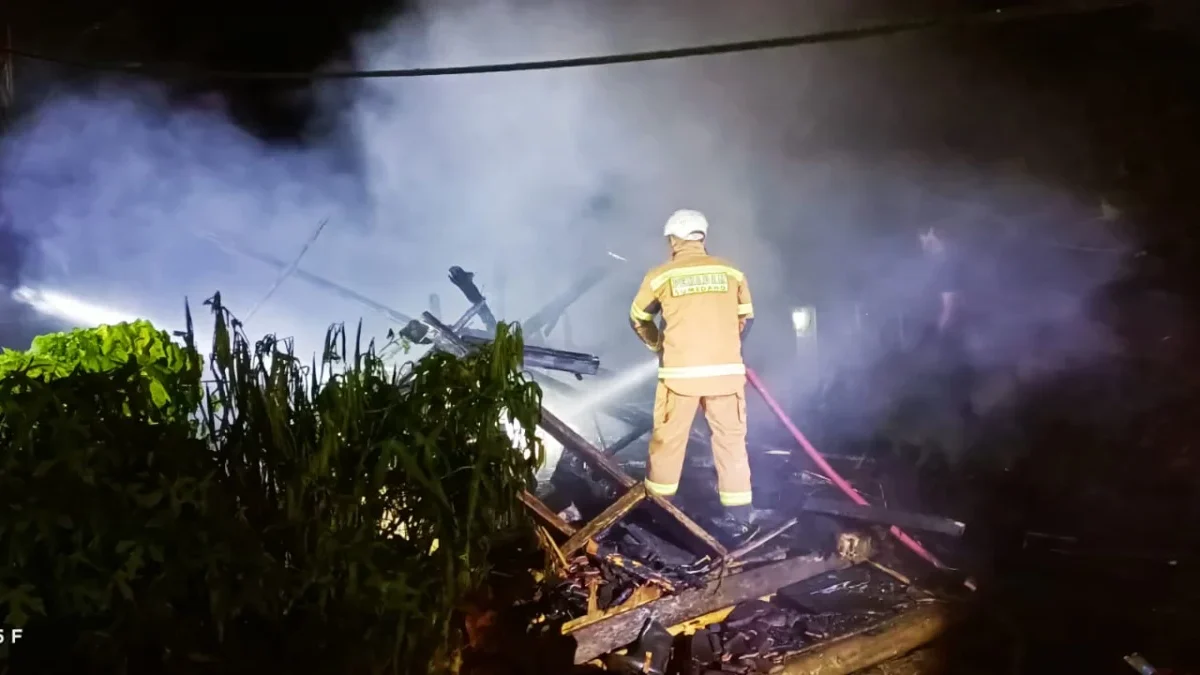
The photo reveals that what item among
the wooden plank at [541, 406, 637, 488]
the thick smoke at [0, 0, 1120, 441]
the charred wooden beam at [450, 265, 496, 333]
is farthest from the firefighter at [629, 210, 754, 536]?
the thick smoke at [0, 0, 1120, 441]

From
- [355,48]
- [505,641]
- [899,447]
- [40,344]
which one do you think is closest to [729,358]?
[505,641]

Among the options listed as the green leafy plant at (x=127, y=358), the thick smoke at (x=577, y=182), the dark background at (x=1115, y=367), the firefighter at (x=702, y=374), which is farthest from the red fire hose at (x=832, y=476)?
the green leafy plant at (x=127, y=358)

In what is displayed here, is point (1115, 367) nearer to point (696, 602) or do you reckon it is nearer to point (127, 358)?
point (696, 602)

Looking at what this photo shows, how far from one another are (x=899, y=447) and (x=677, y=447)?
405 cm

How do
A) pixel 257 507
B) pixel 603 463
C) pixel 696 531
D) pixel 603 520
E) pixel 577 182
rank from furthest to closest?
pixel 577 182 < pixel 696 531 < pixel 603 463 < pixel 603 520 < pixel 257 507

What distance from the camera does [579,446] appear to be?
4.83 metres

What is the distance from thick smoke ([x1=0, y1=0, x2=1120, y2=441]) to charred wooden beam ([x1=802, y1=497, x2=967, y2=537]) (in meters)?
3.41

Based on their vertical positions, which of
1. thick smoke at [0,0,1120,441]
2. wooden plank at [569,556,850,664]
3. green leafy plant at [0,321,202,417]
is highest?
thick smoke at [0,0,1120,441]

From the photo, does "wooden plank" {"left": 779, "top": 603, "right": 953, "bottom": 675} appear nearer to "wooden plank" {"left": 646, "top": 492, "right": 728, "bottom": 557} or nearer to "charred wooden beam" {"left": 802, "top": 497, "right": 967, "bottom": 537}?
"charred wooden beam" {"left": 802, "top": 497, "right": 967, "bottom": 537}

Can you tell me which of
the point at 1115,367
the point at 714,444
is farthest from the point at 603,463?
the point at 1115,367

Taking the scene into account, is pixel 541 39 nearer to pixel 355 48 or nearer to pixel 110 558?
pixel 355 48

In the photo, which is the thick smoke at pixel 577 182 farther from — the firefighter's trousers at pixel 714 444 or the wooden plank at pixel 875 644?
the wooden plank at pixel 875 644

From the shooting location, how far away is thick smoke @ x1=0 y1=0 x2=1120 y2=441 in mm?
8852

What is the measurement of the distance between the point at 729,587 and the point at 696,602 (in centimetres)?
28
